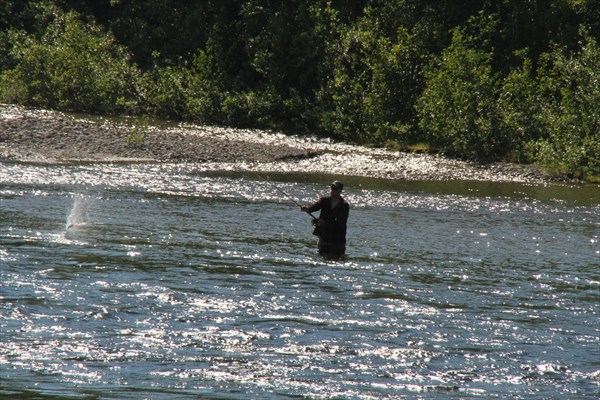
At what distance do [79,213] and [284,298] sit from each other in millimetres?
8585

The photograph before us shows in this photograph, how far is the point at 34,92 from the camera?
4422 centimetres

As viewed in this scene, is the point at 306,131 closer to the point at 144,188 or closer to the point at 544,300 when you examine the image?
the point at 144,188

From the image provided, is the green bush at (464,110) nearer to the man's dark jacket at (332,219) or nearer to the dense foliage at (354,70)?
the dense foliage at (354,70)

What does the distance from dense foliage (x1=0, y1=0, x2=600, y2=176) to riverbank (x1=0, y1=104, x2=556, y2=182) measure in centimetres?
176

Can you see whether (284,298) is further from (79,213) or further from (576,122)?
(576,122)

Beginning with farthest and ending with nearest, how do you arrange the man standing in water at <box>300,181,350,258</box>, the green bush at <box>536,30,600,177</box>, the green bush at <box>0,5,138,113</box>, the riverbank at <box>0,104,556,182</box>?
the green bush at <box>0,5,138,113</box> → the riverbank at <box>0,104,556,182</box> → the green bush at <box>536,30,600,177</box> → the man standing in water at <box>300,181,350,258</box>

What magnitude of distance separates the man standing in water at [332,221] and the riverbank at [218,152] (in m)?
12.4

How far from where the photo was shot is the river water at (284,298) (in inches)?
417

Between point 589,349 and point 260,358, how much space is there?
13.8 ft

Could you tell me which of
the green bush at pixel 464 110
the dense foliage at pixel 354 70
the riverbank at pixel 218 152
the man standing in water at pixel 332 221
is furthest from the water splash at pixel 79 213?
the dense foliage at pixel 354 70

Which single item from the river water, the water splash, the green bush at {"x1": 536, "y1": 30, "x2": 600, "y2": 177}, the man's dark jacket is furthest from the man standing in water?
the green bush at {"x1": 536, "y1": 30, "x2": 600, "y2": 177}

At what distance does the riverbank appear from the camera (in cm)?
3048

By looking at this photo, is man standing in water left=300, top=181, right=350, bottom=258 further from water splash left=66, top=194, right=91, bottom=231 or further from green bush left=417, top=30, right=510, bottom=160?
green bush left=417, top=30, right=510, bottom=160

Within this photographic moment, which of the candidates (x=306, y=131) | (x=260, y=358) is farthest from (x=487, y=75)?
(x=260, y=358)
